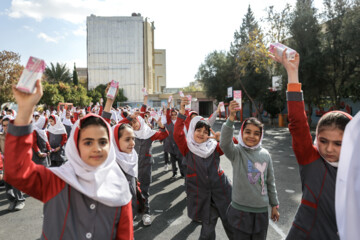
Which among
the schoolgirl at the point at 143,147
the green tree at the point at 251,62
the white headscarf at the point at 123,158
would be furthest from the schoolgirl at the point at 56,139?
the green tree at the point at 251,62

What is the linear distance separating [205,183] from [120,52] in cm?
4734

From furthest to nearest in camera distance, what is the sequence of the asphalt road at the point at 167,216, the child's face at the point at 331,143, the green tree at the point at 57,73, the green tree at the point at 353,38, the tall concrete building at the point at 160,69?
the tall concrete building at the point at 160,69
the green tree at the point at 57,73
the green tree at the point at 353,38
the asphalt road at the point at 167,216
the child's face at the point at 331,143

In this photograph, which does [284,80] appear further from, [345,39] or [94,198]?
[94,198]

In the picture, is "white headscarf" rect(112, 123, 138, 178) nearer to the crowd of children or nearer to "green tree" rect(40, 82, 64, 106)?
the crowd of children

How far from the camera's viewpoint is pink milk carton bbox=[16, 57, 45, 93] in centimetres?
127

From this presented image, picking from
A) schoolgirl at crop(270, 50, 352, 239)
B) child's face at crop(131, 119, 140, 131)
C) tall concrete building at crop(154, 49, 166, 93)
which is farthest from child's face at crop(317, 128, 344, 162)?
tall concrete building at crop(154, 49, 166, 93)

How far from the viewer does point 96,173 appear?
167 centimetres

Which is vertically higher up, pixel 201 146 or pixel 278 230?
pixel 201 146

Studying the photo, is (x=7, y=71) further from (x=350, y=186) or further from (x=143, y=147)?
(x=350, y=186)

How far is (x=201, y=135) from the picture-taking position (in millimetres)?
3434

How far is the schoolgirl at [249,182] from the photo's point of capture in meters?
2.62

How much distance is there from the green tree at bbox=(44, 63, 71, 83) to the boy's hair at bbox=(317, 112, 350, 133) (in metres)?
44.5

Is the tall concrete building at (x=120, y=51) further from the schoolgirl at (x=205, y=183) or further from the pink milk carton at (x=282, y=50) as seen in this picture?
the pink milk carton at (x=282, y=50)

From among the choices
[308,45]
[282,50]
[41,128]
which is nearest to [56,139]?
[41,128]
